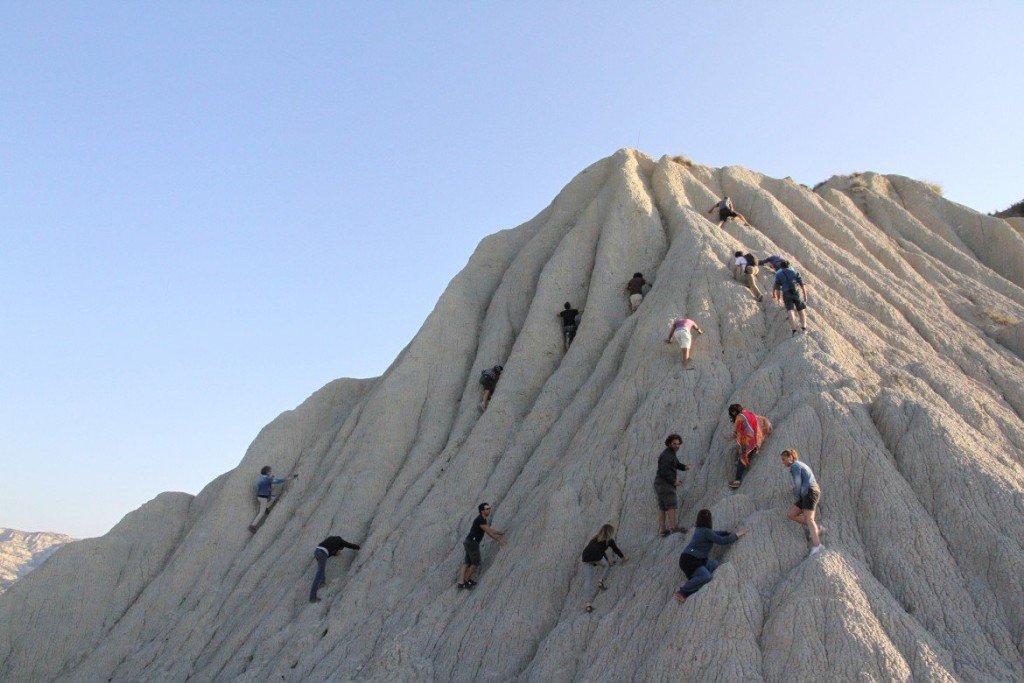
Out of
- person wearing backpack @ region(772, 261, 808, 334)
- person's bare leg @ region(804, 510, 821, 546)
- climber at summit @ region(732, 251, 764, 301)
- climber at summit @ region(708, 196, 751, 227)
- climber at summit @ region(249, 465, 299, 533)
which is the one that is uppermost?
climber at summit @ region(708, 196, 751, 227)

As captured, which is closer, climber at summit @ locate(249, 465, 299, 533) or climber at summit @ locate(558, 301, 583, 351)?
climber at summit @ locate(558, 301, 583, 351)

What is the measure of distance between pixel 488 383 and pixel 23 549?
116 meters

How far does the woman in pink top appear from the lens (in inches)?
637

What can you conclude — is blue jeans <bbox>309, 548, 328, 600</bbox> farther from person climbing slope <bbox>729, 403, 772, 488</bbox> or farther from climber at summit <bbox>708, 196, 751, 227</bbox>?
climber at summit <bbox>708, 196, 751, 227</bbox>

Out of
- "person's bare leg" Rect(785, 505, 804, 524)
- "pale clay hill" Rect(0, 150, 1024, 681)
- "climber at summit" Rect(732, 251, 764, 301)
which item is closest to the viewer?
"pale clay hill" Rect(0, 150, 1024, 681)

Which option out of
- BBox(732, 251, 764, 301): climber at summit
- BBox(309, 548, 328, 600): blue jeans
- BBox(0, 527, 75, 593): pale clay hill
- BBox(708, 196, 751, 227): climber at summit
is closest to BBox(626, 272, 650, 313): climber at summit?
BBox(732, 251, 764, 301): climber at summit

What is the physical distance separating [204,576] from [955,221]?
25.5 m

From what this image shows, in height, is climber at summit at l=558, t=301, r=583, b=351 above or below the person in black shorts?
above

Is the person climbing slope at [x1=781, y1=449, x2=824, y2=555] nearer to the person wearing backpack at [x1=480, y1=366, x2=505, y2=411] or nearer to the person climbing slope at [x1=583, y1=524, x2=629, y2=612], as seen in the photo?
the person climbing slope at [x1=583, y1=524, x2=629, y2=612]

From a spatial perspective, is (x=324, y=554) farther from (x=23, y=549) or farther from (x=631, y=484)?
(x=23, y=549)

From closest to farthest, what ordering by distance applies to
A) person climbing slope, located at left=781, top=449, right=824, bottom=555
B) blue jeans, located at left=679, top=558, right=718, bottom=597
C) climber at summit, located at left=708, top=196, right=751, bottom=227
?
blue jeans, located at left=679, top=558, right=718, bottom=597
person climbing slope, located at left=781, top=449, right=824, bottom=555
climber at summit, located at left=708, top=196, right=751, bottom=227

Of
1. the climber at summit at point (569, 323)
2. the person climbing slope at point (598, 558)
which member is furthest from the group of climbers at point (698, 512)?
the climber at summit at point (569, 323)

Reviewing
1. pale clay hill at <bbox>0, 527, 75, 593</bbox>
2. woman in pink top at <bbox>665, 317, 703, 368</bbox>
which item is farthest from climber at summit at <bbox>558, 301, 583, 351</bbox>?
pale clay hill at <bbox>0, 527, 75, 593</bbox>

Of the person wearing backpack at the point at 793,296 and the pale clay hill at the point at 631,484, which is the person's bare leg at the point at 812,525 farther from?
the person wearing backpack at the point at 793,296
